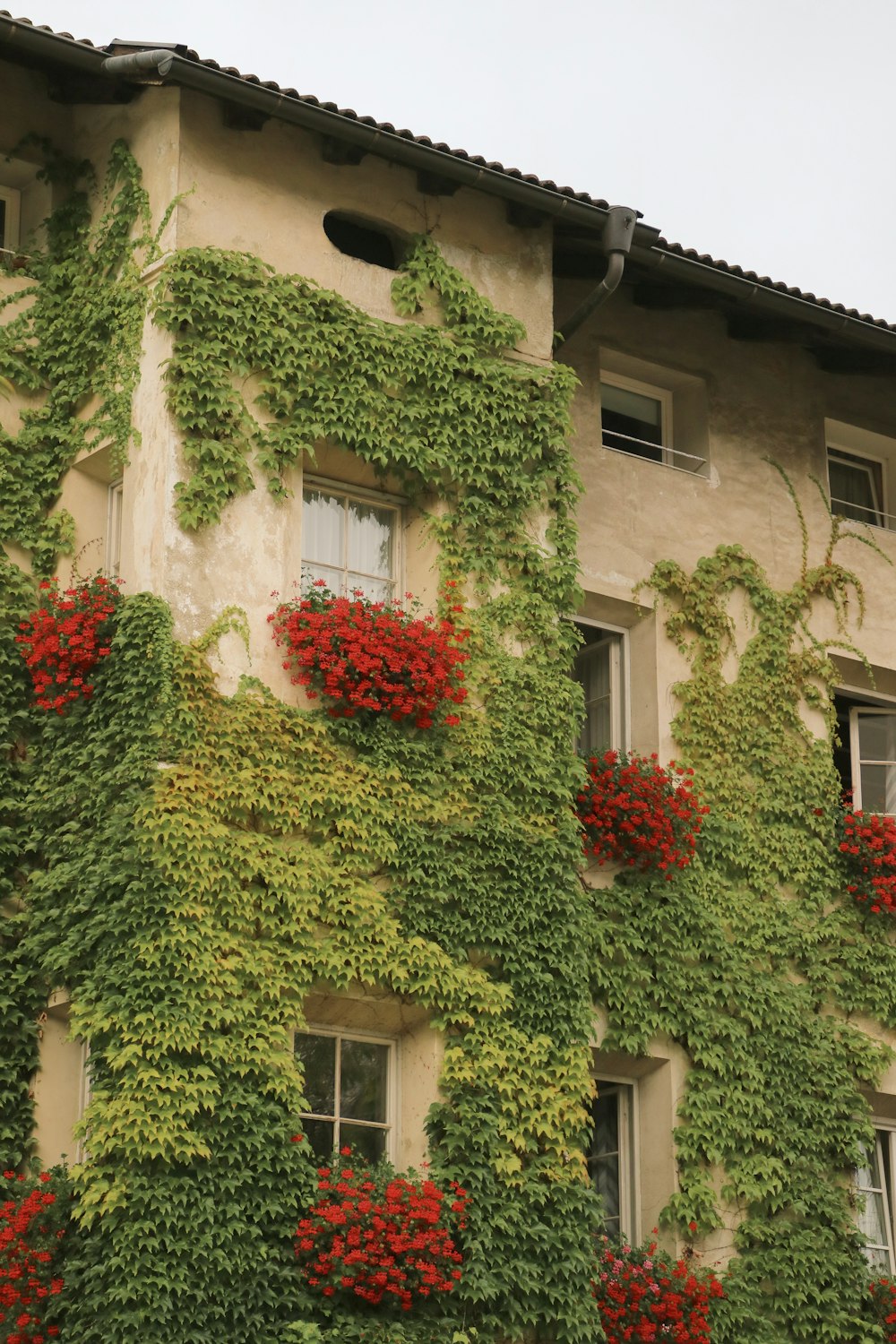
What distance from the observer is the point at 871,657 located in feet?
59.3

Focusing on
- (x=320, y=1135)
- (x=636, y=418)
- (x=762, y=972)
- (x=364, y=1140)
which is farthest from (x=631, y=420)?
(x=320, y=1135)

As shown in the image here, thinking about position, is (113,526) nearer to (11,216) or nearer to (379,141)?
(11,216)

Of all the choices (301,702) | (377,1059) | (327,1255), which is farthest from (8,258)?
(327,1255)

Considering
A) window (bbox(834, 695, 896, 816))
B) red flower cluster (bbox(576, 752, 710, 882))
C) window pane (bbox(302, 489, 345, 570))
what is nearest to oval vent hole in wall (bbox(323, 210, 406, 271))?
window pane (bbox(302, 489, 345, 570))

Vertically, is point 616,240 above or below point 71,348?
above

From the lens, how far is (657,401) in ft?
60.2

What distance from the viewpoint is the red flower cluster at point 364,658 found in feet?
44.5

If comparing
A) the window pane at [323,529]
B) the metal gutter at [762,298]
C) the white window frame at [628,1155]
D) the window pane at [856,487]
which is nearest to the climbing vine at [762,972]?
the white window frame at [628,1155]

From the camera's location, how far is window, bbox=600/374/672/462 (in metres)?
17.9

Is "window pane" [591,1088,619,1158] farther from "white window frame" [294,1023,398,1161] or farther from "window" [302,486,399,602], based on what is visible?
"window" [302,486,399,602]

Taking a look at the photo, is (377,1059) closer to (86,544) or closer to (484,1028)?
(484,1028)

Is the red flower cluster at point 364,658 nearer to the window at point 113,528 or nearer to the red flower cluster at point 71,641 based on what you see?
the red flower cluster at point 71,641

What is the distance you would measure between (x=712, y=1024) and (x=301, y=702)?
4.14 meters

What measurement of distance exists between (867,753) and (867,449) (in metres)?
2.90
